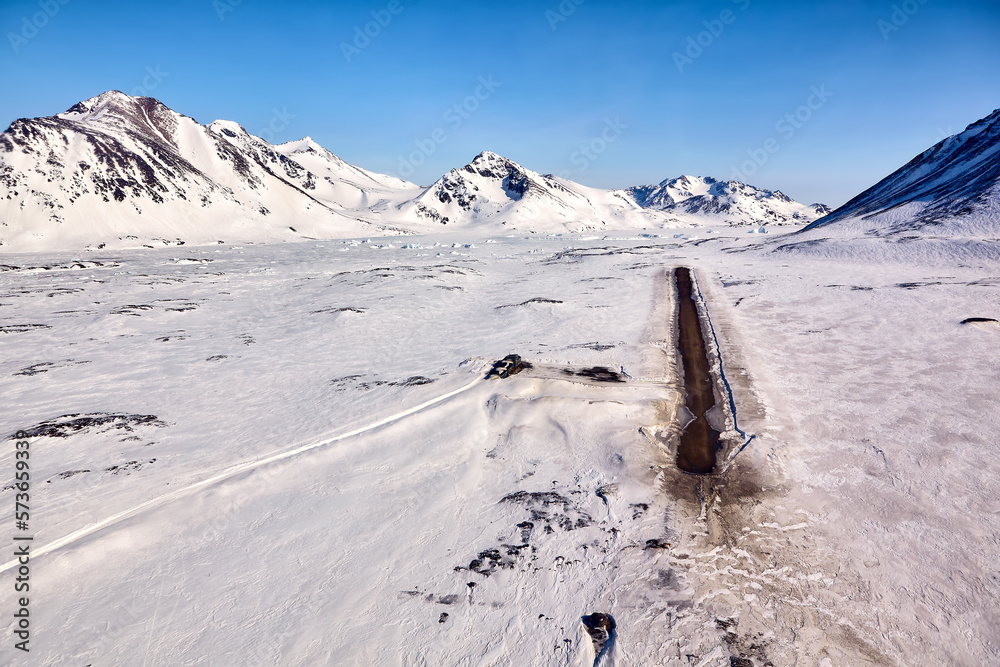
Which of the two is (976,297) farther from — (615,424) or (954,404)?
(615,424)

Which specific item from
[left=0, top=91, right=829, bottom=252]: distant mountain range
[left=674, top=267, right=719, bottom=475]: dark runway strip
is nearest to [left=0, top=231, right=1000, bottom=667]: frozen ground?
[left=674, top=267, right=719, bottom=475]: dark runway strip

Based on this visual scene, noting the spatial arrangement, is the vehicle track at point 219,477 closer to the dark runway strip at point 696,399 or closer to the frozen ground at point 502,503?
the frozen ground at point 502,503

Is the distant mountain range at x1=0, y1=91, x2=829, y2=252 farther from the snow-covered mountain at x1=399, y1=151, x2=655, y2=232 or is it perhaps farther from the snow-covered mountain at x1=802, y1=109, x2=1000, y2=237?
the snow-covered mountain at x1=802, y1=109, x2=1000, y2=237

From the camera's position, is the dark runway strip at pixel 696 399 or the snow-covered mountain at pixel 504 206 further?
the snow-covered mountain at pixel 504 206

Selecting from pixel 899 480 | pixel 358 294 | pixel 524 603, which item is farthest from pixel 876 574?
pixel 358 294

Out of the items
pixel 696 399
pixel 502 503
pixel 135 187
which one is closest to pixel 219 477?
pixel 502 503

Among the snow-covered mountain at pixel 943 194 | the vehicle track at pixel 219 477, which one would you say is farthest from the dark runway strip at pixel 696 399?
the snow-covered mountain at pixel 943 194

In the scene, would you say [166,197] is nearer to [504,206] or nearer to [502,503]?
[504,206]
